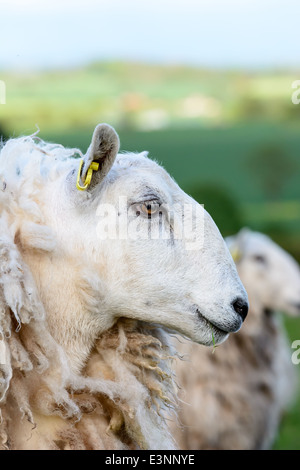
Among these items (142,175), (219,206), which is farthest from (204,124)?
(142,175)

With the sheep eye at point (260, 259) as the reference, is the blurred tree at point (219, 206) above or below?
above

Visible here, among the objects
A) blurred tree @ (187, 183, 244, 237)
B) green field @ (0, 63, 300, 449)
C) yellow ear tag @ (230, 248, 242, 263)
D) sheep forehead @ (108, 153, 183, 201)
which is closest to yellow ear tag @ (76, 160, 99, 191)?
sheep forehead @ (108, 153, 183, 201)

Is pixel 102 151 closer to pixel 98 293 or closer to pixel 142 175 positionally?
pixel 142 175

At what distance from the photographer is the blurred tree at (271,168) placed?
15086mm

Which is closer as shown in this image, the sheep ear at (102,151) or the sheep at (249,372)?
the sheep ear at (102,151)

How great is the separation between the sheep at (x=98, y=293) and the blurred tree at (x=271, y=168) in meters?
12.7

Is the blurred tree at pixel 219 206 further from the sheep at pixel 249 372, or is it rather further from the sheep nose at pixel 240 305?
the sheep nose at pixel 240 305

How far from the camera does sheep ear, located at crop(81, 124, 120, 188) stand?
230 centimetres

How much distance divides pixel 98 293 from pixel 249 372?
312 centimetres

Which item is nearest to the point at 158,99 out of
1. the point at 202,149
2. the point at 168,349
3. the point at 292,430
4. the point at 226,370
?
the point at 202,149

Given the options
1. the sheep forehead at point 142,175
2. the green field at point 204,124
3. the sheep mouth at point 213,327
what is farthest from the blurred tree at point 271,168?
the sheep mouth at point 213,327

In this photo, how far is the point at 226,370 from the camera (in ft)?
16.6

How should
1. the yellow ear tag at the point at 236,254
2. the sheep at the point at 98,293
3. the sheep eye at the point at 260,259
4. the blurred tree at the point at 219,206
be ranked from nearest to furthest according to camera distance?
the sheep at the point at 98,293
the yellow ear tag at the point at 236,254
the sheep eye at the point at 260,259
the blurred tree at the point at 219,206

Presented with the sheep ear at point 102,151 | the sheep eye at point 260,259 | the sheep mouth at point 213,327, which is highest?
the sheep ear at point 102,151
